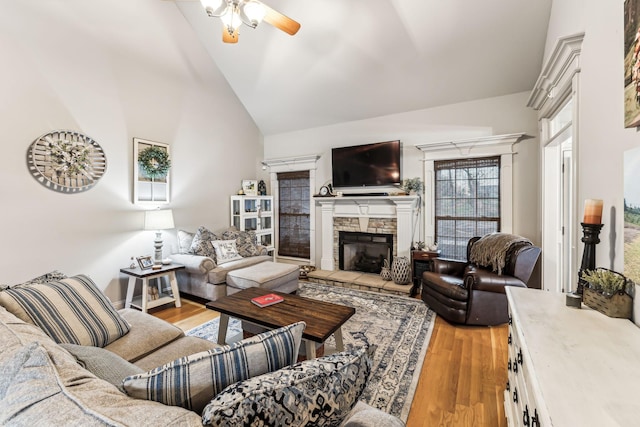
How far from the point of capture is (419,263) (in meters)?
4.01

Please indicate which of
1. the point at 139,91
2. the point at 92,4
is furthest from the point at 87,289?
the point at 92,4

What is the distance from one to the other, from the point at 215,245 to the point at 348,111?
303 cm

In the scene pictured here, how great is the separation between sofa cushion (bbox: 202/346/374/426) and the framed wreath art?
376 cm

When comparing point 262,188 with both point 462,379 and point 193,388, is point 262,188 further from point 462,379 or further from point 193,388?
point 193,388

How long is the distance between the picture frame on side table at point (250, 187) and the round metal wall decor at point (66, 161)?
2.26 m

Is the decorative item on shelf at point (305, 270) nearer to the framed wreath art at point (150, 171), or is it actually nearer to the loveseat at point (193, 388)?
the framed wreath art at point (150, 171)

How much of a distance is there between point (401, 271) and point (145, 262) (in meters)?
3.46

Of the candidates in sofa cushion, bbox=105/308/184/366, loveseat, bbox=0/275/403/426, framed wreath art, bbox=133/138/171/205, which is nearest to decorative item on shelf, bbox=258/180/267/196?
framed wreath art, bbox=133/138/171/205

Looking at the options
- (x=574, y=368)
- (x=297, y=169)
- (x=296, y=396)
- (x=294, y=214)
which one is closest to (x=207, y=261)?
(x=294, y=214)

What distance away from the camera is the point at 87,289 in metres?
1.75

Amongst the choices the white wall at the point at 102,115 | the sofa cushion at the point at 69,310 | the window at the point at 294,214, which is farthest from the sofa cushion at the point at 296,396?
the window at the point at 294,214

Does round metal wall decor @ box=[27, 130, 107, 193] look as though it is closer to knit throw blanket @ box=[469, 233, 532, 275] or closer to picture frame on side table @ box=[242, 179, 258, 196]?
picture frame on side table @ box=[242, 179, 258, 196]

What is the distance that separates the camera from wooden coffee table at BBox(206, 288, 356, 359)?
190 centimetres

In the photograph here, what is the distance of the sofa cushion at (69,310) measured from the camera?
1.41 m
